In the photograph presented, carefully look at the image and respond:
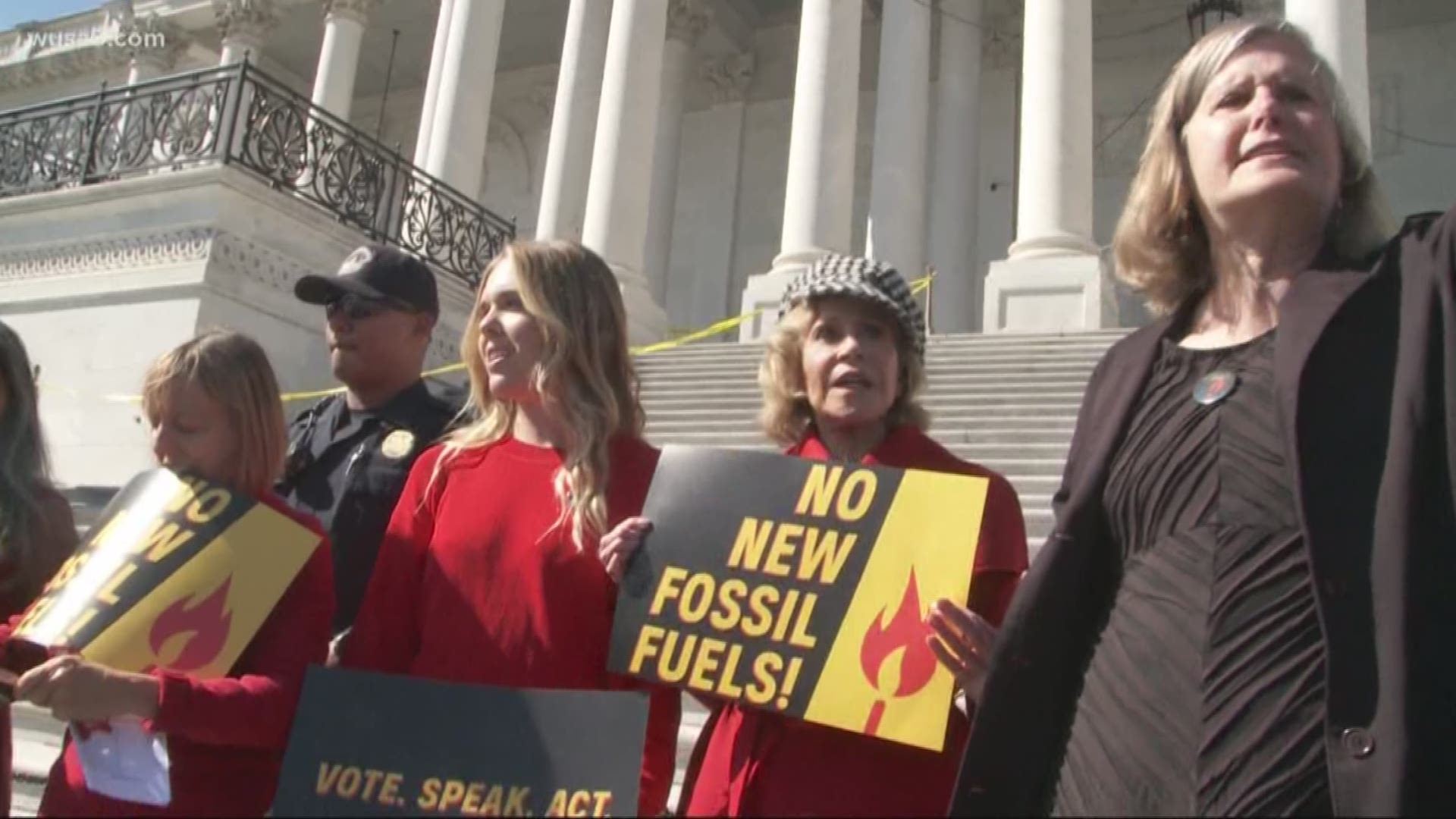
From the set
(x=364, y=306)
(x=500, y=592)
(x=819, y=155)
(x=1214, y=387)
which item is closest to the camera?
(x=1214, y=387)

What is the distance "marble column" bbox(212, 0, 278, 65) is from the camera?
23.4 m

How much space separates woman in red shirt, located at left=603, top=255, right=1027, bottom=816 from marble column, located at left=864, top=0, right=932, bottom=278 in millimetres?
12112

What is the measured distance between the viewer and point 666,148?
20953 millimetres

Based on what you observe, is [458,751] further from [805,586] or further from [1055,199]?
[1055,199]

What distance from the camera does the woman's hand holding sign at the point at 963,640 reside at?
6.73 ft

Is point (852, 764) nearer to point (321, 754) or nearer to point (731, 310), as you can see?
point (321, 754)

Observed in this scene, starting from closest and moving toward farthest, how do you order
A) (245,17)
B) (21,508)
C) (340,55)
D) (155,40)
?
(21,508), (340,55), (245,17), (155,40)

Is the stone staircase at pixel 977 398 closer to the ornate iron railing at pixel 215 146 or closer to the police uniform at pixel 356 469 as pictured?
the police uniform at pixel 356 469

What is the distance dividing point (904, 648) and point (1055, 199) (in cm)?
1216

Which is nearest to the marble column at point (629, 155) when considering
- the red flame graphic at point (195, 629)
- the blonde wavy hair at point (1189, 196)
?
the red flame graphic at point (195, 629)

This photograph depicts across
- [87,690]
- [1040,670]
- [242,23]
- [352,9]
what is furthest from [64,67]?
[1040,670]

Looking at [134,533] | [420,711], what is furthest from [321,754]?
[134,533]

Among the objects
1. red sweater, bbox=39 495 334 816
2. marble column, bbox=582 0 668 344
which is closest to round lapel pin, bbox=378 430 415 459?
red sweater, bbox=39 495 334 816

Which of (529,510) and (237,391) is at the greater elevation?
(237,391)
